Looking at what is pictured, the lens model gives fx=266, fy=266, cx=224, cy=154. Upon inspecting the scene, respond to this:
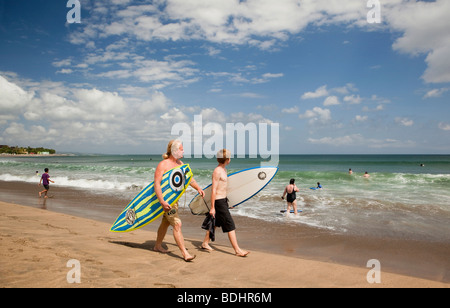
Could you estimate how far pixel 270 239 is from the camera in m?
6.09

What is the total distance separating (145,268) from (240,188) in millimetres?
2848

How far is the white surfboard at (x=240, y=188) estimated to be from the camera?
5.66 metres

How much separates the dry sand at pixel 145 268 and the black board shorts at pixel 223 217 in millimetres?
471

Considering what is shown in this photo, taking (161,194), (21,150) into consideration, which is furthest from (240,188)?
(21,150)

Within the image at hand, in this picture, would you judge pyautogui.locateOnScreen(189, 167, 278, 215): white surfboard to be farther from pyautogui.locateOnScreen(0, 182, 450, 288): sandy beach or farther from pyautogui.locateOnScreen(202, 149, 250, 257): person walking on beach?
pyautogui.locateOnScreen(202, 149, 250, 257): person walking on beach

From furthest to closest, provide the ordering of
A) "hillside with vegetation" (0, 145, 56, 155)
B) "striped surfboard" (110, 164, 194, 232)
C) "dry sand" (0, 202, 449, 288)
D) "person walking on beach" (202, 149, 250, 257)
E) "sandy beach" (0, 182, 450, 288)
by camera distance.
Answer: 1. "hillside with vegetation" (0, 145, 56, 155)
2. "person walking on beach" (202, 149, 250, 257)
3. "striped surfboard" (110, 164, 194, 232)
4. "sandy beach" (0, 182, 450, 288)
5. "dry sand" (0, 202, 449, 288)

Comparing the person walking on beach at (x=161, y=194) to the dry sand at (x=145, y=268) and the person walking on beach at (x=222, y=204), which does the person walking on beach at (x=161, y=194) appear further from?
the person walking on beach at (x=222, y=204)

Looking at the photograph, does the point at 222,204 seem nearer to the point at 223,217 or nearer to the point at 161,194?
the point at 223,217

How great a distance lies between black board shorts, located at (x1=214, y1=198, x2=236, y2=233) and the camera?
4508mm

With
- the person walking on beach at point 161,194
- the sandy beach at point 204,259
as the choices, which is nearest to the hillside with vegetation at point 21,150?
the sandy beach at point 204,259

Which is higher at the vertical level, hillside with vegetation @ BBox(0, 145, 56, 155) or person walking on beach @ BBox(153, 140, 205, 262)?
hillside with vegetation @ BBox(0, 145, 56, 155)

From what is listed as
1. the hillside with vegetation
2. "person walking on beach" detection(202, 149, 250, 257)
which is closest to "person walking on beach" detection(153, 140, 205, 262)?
"person walking on beach" detection(202, 149, 250, 257)
